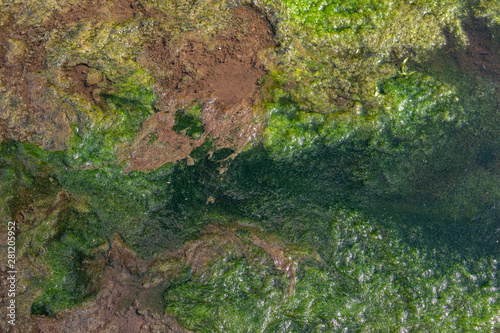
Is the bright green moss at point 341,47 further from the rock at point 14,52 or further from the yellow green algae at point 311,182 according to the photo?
the rock at point 14,52

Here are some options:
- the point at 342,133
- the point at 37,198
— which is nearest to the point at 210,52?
the point at 342,133

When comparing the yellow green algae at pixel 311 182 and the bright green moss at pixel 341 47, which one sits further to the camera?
the bright green moss at pixel 341 47

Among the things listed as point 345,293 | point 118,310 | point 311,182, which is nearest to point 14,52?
point 118,310

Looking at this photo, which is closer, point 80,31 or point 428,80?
point 80,31

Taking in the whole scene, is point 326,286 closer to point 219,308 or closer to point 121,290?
point 219,308

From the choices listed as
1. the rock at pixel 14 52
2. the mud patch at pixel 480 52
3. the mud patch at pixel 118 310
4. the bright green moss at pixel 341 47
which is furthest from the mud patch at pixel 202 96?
the mud patch at pixel 480 52

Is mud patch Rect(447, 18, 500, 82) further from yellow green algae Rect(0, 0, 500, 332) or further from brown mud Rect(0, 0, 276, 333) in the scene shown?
brown mud Rect(0, 0, 276, 333)

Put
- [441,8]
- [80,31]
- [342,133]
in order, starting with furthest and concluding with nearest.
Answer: [441,8] < [342,133] < [80,31]

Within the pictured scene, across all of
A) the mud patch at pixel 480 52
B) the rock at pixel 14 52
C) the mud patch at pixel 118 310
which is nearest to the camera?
the mud patch at pixel 118 310

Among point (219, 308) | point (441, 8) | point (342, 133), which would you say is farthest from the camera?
point (441, 8)
